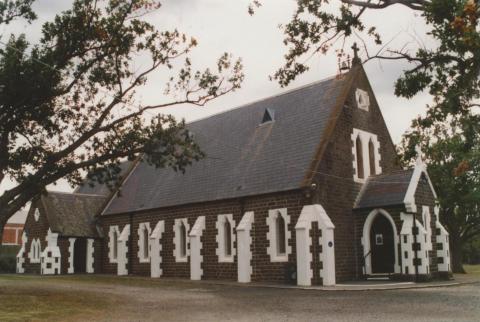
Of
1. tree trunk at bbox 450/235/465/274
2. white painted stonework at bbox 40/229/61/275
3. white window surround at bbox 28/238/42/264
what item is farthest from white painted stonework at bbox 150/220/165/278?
tree trunk at bbox 450/235/465/274

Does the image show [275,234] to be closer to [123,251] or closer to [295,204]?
[295,204]

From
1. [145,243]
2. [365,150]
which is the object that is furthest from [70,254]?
→ [365,150]

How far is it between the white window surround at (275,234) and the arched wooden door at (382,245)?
175 inches

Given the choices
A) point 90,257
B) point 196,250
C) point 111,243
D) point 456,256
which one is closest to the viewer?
point 196,250

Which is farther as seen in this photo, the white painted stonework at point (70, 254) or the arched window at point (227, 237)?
the white painted stonework at point (70, 254)

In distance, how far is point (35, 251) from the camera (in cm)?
3906

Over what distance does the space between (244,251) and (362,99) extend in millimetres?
10450

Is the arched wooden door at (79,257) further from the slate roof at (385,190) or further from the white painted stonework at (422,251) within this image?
the white painted stonework at (422,251)

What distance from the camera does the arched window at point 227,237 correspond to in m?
28.2

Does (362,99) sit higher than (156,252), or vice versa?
(362,99)

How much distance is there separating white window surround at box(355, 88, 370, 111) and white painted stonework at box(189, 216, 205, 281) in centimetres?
1058

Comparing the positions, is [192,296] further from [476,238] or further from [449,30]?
[476,238]

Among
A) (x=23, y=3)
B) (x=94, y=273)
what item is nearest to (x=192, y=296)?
(x=23, y=3)

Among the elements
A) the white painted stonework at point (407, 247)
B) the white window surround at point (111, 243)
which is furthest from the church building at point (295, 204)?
the white window surround at point (111, 243)
